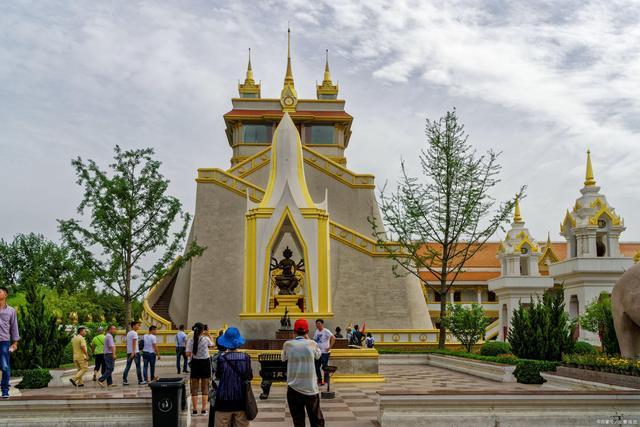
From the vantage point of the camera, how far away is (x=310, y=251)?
17844 millimetres

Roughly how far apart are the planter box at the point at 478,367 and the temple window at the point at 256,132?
82.7 feet

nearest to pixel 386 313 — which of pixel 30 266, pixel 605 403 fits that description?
pixel 605 403

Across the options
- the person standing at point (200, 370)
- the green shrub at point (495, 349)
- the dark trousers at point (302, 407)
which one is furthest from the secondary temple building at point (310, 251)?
the dark trousers at point (302, 407)

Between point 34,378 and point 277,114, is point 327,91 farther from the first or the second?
point 34,378

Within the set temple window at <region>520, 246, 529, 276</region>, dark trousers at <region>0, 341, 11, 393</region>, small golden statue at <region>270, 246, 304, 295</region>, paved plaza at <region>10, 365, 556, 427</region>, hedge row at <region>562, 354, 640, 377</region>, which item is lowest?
paved plaza at <region>10, 365, 556, 427</region>

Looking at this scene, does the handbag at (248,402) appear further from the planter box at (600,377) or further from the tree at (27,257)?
the tree at (27,257)

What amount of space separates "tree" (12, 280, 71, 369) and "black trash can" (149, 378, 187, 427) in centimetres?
937

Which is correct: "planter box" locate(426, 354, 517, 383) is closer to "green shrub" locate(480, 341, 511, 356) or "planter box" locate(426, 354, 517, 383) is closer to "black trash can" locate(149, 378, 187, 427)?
"green shrub" locate(480, 341, 511, 356)

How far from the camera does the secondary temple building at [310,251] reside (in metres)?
18.0

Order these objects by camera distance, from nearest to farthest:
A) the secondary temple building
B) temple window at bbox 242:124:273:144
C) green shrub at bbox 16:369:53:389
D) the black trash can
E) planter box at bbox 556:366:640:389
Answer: the black trash can < planter box at bbox 556:366:640:389 < green shrub at bbox 16:369:53:389 < the secondary temple building < temple window at bbox 242:124:273:144

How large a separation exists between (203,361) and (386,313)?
1965 centimetres

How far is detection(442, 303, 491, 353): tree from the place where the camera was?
23281 millimetres

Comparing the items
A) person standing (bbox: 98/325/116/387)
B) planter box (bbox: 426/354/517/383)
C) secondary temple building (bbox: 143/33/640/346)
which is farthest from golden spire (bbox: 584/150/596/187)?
person standing (bbox: 98/325/116/387)

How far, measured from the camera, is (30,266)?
190 feet
